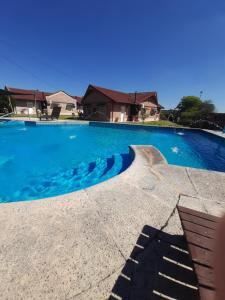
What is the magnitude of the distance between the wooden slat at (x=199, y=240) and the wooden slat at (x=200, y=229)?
52mm

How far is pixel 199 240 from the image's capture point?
1.58m

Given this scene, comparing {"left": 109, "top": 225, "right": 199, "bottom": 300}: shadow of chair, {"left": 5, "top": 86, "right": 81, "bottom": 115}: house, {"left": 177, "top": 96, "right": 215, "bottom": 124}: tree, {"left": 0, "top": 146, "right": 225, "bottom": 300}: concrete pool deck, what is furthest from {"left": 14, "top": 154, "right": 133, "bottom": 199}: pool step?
{"left": 5, "top": 86, "right": 81, "bottom": 115}: house

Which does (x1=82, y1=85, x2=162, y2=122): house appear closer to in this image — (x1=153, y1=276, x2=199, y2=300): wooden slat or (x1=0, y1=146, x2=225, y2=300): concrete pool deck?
(x1=0, y1=146, x2=225, y2=300): concrete pool deck

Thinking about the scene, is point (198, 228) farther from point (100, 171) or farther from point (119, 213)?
point (100, 171)

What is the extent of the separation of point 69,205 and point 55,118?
22157 millimetres

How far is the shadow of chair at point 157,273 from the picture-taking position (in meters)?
1.61

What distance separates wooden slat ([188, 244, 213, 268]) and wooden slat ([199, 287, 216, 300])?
26 cm

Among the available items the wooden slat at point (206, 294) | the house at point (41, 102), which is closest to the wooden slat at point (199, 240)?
the wooden slat at point (206, 294)

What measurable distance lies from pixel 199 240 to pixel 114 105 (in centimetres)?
2286

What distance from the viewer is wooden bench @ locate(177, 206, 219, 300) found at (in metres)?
1.11

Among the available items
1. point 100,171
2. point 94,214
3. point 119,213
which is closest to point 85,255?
point 94,214

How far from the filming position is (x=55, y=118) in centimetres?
2309

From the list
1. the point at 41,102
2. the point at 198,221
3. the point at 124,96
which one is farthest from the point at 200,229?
the point at 41,102

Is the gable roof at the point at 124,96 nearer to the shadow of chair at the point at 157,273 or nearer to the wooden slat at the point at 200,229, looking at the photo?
the shadow of chair at the point at 157,273
